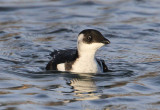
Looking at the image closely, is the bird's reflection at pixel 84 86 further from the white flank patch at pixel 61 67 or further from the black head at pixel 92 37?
the black head at pixel 92 37

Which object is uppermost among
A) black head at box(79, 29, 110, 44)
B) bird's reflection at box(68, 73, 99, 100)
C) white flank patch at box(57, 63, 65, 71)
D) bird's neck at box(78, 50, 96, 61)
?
black head at box(79, 29, 110, 44)

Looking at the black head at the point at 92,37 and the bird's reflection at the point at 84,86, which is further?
the black head at the point at 92,37

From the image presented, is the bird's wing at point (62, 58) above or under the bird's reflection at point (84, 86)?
above

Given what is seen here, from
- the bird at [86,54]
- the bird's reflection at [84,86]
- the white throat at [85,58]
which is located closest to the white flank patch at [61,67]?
the bird at [86,54]

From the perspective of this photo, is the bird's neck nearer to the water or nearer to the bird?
the bird

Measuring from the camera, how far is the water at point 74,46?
8.10 meters

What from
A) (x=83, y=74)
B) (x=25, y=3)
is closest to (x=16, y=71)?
(x=83, y=74)

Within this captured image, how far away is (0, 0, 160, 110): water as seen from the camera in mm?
8103

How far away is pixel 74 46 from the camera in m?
13.1

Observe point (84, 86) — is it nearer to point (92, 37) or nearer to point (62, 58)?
point (92, 37)

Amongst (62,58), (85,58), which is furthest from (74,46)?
(85,58)

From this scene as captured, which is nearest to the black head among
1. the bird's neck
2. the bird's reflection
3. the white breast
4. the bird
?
the bird

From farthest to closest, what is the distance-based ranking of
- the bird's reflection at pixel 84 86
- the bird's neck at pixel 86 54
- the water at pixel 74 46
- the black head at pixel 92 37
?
the bird's neck at pixel 86 54
the black head at pixel 92 37
the bird's reflection at pixel 84 86
the water at pixel 74 46

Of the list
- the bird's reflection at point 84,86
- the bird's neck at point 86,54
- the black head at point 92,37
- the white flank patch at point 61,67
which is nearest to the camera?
the bird's reflection at point 84,86
